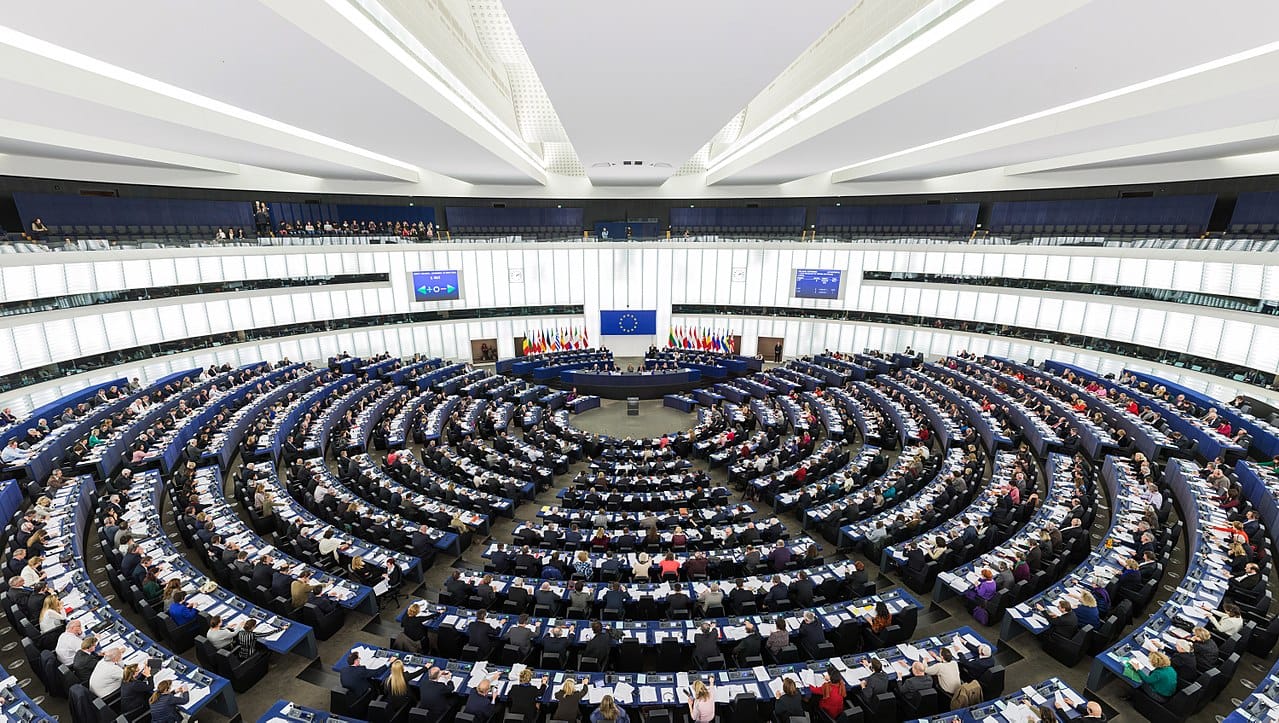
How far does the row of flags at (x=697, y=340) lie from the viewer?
36.1 metres

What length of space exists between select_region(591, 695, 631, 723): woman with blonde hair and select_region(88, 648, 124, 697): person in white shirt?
6.99 m

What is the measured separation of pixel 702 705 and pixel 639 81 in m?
12.8

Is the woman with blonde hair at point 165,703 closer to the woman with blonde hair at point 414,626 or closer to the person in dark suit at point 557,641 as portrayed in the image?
the woman with blonde hair at point 414,626

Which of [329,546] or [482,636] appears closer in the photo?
[482,636]

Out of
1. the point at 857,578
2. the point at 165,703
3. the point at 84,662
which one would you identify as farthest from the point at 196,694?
the point at 857,578

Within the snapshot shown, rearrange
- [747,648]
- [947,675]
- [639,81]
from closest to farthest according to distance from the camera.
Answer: [947,675] < [747,648] < [639,81]

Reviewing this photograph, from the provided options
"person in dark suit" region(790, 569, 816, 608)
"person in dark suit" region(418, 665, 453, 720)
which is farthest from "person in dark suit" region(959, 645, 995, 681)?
"person in dark suit" region(418, 665, 453, 720)

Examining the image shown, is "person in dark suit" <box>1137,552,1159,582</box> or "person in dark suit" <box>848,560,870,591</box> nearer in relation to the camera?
"person in dark suit" <box>1137,552,1159,582</box>

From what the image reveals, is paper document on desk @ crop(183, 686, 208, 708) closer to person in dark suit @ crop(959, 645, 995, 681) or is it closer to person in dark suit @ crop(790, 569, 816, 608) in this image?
person in dark suit @ crop(790, 569, 816, 608)

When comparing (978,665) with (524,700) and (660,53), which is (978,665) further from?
(660,53)

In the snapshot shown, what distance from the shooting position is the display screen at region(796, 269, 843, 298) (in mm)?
33812

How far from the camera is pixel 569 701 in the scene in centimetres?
762

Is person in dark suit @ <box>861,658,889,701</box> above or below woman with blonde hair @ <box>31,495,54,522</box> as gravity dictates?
below

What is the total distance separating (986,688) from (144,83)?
22992 millimetres
